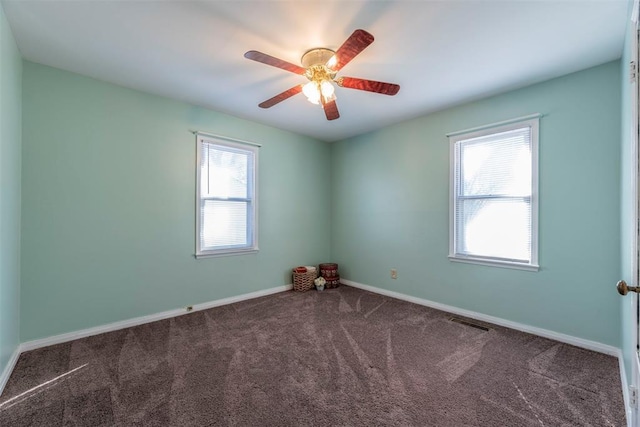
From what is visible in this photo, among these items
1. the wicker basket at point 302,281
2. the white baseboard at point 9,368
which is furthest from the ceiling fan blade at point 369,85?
the white baseboard at point 9,368

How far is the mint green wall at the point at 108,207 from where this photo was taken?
7.86 ft

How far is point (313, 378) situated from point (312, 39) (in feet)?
8.05

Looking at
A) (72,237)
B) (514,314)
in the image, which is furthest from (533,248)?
(72,237)

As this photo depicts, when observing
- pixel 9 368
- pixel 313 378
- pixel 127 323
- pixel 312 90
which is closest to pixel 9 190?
pixel 9 368

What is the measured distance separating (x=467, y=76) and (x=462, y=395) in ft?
8.61

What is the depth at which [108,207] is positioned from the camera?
2.73 m

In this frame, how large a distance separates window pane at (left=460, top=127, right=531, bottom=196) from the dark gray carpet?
4.80 feet

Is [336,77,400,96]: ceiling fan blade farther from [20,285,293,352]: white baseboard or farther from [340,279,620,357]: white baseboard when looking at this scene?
[20,285,293,352]: white baseboard

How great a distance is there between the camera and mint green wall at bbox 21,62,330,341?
2.39m

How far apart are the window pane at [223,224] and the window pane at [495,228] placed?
109 inches

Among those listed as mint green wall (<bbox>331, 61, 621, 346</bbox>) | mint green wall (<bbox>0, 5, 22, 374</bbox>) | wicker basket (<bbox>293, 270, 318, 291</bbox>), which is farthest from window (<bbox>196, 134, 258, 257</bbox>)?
mint green wall (<bbox>331, 61, 621, 346</bbox>)

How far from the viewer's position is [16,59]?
2.15 metres

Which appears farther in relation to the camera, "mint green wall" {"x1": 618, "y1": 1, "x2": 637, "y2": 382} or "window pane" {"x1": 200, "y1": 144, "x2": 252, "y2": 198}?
"window pane" {"x1": 200, "y1": 144, "x2": 252, "y2": 198}

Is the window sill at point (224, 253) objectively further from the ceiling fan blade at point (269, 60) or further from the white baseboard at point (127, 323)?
the ceiling fan blade at point (269, 60)
